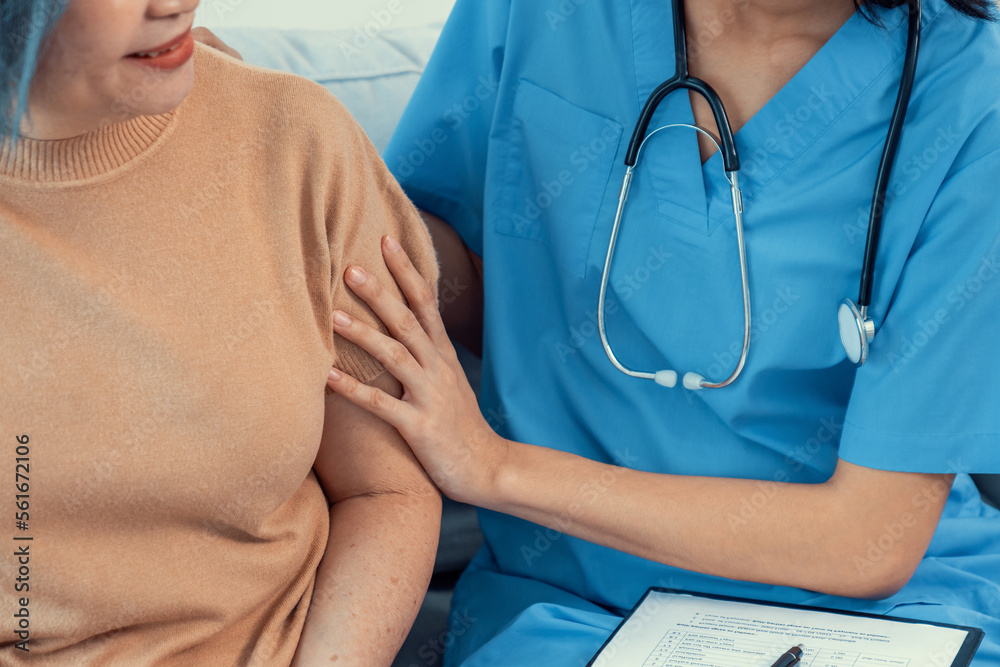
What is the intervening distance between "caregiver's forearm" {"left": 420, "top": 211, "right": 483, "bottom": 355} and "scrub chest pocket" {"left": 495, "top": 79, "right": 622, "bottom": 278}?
117 millimetres

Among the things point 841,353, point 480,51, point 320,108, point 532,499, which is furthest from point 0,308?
point 841,353

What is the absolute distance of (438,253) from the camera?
1.22 metres

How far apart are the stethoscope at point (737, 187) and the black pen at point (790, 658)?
28cm

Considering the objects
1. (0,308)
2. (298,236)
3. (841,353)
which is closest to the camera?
(0,308)

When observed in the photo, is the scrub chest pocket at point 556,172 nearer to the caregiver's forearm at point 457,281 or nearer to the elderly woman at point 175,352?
the caregiver's forearm at point 457,281

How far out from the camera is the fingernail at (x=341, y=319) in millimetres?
871

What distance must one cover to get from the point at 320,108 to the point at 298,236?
13 centimetres

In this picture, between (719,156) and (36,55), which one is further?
(719,156)

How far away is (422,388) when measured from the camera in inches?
37.3

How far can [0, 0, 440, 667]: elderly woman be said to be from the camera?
0.71m

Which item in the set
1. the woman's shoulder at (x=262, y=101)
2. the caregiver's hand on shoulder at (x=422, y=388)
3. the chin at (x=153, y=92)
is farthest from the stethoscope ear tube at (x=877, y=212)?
the chin at (x=153, y=92)

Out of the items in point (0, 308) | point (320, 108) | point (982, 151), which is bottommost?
point (0, 308)

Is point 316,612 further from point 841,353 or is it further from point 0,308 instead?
point 841,353

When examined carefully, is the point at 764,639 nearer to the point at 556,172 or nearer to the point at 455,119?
the point at 556,172
